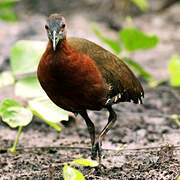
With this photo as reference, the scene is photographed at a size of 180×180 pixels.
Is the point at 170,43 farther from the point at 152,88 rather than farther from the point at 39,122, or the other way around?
the point at 39,122

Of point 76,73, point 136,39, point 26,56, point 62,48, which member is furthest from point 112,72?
point 136,39

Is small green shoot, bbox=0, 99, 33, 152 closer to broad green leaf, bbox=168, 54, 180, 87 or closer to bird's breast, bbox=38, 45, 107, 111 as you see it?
bird's breast, bbox=38, 45, 107, 111

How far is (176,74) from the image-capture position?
5.54 metres

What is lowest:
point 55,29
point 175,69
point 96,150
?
point 96,150

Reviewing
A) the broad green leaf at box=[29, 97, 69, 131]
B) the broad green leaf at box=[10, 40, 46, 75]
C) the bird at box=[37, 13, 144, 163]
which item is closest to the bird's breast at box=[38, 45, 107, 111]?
the bird at box=[37, 13, 144, 163]

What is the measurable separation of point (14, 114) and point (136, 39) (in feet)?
8.11

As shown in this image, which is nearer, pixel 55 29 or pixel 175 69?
pixel 55 29

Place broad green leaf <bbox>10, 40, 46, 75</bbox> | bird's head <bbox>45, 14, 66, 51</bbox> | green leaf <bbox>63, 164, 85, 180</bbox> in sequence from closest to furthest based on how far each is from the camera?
green leaf <bbox>63, 164, 85, 180</bbox> → bird's head <bbox>45, 14, 66, 51</bbox> → broad green leaf <bbox>10, 40, 46, 75</bbox>

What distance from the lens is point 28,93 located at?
4668 mm

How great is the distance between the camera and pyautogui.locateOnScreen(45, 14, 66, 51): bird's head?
11.9 ft

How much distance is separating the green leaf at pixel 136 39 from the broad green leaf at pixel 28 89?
5.33ft

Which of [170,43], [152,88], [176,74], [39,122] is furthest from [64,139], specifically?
[170,43]

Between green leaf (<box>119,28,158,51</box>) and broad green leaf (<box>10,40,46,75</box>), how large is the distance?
1404mm

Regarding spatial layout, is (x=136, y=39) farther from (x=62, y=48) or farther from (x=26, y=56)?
(x=62, y=48)
